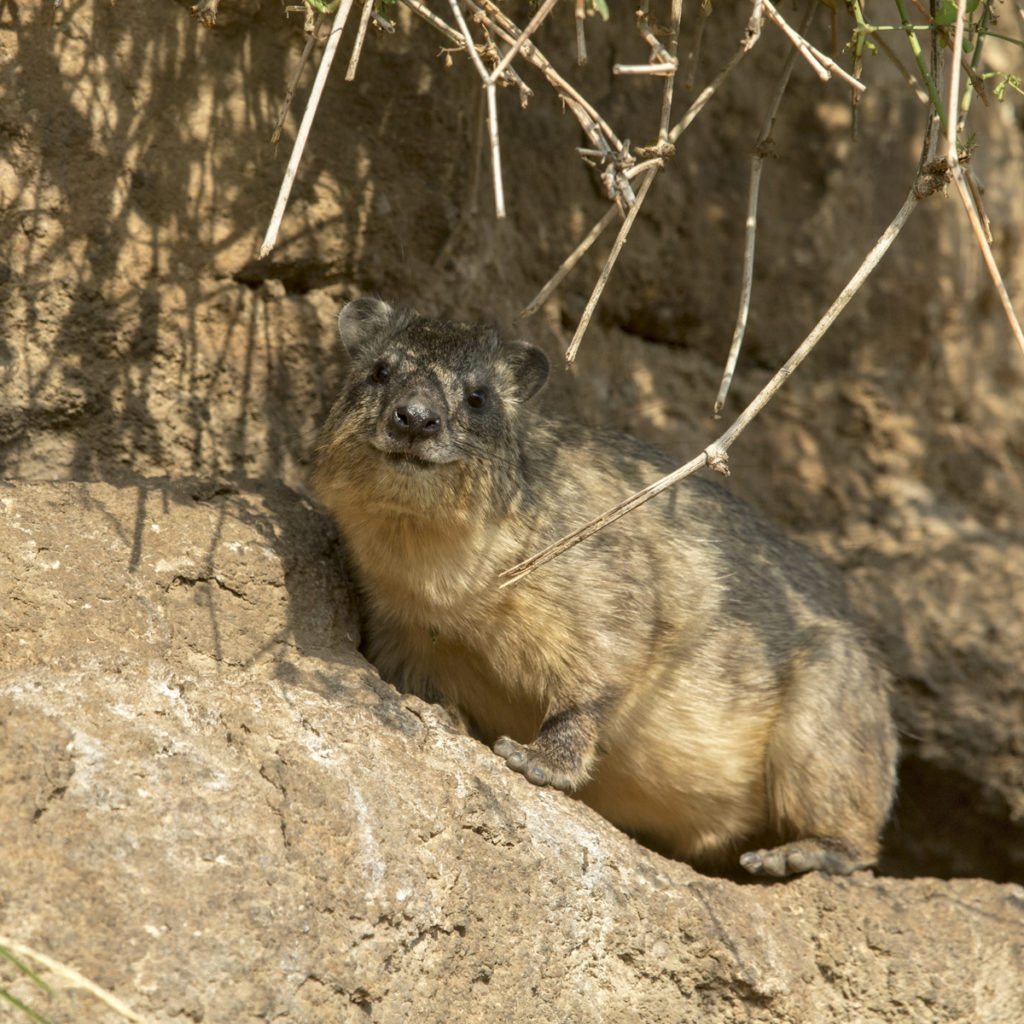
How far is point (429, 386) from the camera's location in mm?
4902

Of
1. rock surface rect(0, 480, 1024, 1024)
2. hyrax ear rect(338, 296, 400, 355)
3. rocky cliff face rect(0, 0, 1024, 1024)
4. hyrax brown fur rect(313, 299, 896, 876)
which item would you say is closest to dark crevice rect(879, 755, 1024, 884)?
rocky cliff face rect(0, 0, 1024, 1024)

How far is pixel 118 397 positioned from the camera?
5133mm

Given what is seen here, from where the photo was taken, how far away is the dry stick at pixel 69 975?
9.07 feet

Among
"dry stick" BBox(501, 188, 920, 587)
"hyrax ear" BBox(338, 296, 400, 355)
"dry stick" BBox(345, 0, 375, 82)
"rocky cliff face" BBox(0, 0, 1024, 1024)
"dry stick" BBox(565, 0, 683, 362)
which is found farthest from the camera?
"hyrax ear" BBox(338, 296, 400, 355)

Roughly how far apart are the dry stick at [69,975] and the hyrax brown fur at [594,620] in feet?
6.68

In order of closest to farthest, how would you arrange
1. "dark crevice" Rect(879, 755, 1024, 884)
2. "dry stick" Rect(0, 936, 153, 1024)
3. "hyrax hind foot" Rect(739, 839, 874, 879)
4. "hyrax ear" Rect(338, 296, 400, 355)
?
1. "dry stick" Rect(0, 936, 153, 1024)
2. "hyrax hind foot" Rect(739, 839, 874, 879)
3. "hyrax ear" Rect(338, 296, 400, 355)
4. "dark crevice" Rect(879, 755, 1024, 884)

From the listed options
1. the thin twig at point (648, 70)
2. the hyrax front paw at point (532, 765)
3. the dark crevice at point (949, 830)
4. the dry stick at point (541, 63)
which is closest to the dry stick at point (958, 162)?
the thin twig at point (648, 70)

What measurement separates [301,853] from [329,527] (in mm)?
2030

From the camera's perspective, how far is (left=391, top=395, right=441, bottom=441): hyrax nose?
4.59 m

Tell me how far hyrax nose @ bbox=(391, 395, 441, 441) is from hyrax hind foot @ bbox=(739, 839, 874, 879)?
95.2 inches

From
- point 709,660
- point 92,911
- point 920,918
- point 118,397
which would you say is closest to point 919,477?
point 709,660

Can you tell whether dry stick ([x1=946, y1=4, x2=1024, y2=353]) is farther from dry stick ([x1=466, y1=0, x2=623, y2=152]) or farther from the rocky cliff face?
the rocky cliff face

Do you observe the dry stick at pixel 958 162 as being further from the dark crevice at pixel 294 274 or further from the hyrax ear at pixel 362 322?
the dark crevice at pixel 294 274

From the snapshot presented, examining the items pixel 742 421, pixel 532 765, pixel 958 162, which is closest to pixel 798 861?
pixel 532 765
